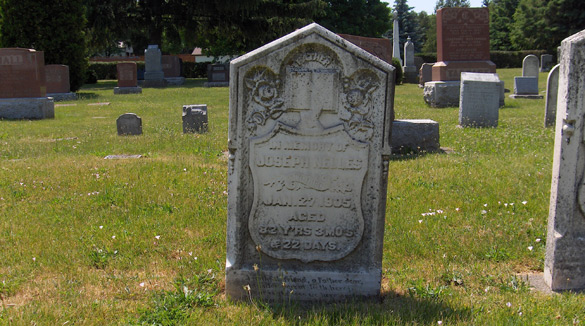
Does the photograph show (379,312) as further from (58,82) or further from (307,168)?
(58,82)

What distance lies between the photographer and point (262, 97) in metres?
3.52

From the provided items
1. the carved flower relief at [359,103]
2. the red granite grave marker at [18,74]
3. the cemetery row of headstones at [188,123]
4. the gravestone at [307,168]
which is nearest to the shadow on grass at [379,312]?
the gravestone at [307,168]

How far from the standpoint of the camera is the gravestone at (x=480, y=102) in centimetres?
1168

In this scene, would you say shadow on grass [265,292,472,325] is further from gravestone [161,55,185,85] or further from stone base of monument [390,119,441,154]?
gravestone [161,55,185,85]

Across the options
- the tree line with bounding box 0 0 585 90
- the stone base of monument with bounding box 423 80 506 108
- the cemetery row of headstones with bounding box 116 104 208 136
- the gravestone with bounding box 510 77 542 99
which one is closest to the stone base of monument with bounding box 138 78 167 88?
the tree line with bounding box 0 0 585 90

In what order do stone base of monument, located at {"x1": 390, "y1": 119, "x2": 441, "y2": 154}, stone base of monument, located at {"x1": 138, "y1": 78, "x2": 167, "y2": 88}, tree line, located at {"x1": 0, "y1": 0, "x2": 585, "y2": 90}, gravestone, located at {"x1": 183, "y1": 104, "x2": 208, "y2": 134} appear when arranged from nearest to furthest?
stone base of monument, located at {"x1": 390, "y1": 119, "x2": 441, "y2": 154}
gravestone, located at {"x1": 183, "y1": 104, "x2": 208, "y2": 134}
tree line, located at {"x1": 0, "y1": 0, "x2": 585, "y2": 90}
stone base of monument, located at {"x1": 138, "y1": 78, "x2": 167, "y2": 88}

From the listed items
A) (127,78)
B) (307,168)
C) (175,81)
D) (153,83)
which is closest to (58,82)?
(127,78)

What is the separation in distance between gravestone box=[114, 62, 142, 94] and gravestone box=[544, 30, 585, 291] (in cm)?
2384

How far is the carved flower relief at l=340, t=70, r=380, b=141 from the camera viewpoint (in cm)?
351

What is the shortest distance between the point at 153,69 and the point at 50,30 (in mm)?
7644

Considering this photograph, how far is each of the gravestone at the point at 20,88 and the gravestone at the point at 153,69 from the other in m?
14.7

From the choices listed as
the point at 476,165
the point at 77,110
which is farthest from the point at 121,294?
the point at 77,110

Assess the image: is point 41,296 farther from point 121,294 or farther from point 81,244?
point 81,244

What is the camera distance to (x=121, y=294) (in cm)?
372
